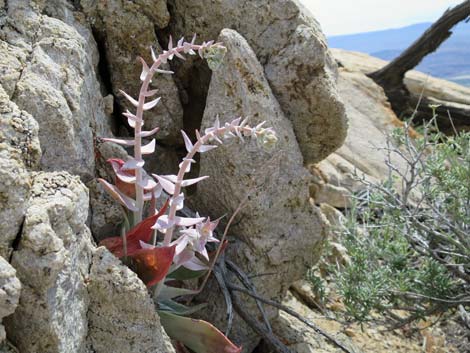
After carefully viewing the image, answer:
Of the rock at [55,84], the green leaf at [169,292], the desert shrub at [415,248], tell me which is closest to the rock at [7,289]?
the rock at [55,84]

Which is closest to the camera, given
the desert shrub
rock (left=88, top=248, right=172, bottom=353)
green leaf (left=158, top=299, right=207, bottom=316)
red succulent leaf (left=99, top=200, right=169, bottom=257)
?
rock (left=88, top=248, right=172, bottom=353)

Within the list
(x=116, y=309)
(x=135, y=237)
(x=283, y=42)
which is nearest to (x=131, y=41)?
(x=283, y=42)

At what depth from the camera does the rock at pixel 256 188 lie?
3039mm

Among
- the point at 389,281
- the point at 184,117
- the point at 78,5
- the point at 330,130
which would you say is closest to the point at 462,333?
the point at 389,281

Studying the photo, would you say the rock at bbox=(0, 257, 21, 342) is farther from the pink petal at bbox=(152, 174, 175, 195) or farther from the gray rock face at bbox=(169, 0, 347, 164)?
the gray rock face at bbox=(169, 0, 347, 164)

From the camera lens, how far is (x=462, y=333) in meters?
4.59

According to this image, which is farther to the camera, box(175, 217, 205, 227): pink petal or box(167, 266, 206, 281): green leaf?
box(167, 266, 206, 281): green leaf

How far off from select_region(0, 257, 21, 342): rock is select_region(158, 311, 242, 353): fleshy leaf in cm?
91

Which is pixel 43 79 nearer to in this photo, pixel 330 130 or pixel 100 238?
pixel 100 238

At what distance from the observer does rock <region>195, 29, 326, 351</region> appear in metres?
3.04

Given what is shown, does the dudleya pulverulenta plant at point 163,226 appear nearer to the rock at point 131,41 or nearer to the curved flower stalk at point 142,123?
the curved flower stalk at point 142,123

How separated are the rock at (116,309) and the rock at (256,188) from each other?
93 centimetres

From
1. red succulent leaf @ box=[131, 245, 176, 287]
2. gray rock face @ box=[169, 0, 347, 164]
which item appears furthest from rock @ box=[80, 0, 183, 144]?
red succulent leaf @ box=[131, 245, 176, 287]

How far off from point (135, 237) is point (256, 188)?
797 millimetres
